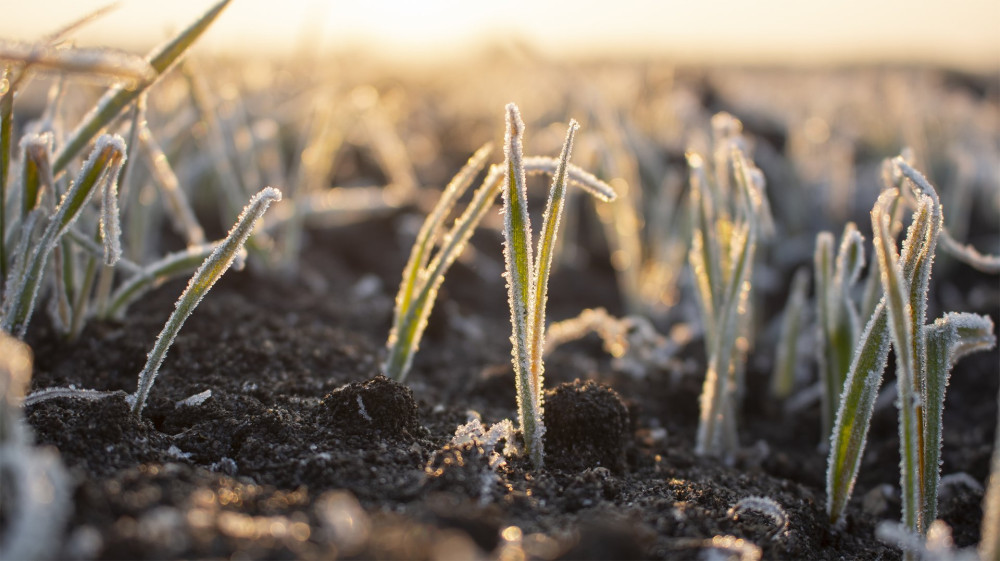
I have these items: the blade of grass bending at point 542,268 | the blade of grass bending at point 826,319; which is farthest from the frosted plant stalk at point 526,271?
the blade of grass bending at point 826,319

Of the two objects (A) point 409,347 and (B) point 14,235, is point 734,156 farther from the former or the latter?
(B) point 14,235

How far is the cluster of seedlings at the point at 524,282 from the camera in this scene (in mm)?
835

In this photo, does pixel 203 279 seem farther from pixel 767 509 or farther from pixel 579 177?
pixel 767 509

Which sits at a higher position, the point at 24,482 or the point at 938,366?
the point at 938,366

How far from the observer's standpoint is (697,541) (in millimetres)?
843

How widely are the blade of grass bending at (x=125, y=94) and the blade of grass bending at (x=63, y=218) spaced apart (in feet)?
0.50

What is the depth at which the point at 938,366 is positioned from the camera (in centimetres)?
103

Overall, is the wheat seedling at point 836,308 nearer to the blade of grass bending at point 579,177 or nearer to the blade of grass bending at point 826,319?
the blade of grass bending at point 826,319

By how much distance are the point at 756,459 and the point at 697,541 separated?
576 mm

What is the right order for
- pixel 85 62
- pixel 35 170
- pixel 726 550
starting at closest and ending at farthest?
pixel 85 62, pixel 726 550, pixel 35 170

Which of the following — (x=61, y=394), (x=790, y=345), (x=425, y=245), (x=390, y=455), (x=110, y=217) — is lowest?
(x=61, y=394)

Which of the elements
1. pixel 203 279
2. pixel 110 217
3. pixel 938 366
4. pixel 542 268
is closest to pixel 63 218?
pixel 110 217

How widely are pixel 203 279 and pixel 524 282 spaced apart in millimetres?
404

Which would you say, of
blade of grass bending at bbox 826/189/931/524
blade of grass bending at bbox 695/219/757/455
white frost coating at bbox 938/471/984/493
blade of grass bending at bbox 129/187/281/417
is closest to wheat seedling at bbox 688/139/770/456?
blade of grass bending at bbox 695/219/757/455
